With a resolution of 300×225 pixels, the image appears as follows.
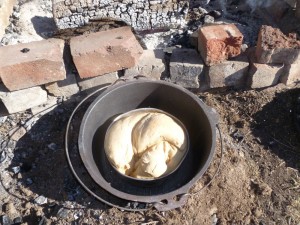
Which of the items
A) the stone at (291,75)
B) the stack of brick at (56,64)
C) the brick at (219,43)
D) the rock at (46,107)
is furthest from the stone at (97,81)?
the stone at (291,75)

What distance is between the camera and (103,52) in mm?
2420

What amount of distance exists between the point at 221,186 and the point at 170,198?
1.43ft

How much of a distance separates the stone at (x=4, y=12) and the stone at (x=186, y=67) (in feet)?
4.31

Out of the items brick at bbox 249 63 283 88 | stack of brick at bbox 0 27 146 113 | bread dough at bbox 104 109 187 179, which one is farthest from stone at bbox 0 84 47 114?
brick at bbox 249 63 283 88

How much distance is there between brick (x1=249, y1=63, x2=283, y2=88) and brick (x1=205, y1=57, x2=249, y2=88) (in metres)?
0.06

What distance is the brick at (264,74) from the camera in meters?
2.59

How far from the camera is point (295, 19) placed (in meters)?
2.94

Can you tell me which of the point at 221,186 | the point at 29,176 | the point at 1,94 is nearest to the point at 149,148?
the point at 221,186

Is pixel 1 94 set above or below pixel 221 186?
above

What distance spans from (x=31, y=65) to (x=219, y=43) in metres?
1.20

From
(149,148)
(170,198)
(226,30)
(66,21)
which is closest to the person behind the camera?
(170,198)

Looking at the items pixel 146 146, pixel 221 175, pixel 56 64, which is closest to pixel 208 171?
pixel 221 175

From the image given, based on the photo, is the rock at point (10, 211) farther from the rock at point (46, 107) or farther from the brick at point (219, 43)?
the brick at point (219, 43)

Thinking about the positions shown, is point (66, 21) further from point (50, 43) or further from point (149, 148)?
point (149, 148)
